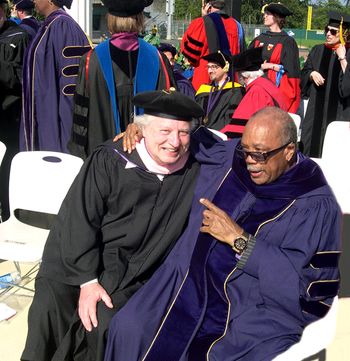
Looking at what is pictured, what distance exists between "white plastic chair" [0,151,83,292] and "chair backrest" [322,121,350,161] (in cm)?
163

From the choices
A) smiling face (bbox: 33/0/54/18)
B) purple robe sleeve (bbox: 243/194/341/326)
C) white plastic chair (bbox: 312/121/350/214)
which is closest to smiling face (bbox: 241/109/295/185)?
purple robe sleeve (bbox: 243/194/341/326)

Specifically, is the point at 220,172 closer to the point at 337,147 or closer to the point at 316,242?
the point at 316,242

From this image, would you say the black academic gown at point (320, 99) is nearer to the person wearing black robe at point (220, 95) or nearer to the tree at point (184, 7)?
the person wearing black robe at point (220, 95)

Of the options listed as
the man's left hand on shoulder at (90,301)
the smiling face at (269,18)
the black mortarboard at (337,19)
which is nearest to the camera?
the man's left hand on shoulder at (90,301)

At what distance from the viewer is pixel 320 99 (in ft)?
19.9

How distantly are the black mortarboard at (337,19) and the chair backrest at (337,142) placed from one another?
6.18ft

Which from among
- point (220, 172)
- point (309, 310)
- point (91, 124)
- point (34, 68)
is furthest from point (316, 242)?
point (34, 68)

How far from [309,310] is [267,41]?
464 centimetres

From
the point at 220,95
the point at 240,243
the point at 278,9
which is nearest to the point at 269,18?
the point at 278,9

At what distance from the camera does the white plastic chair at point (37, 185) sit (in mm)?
3785

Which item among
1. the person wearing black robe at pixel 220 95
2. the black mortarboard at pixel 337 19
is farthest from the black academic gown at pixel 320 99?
the person wearing black robe at pixel 220 95

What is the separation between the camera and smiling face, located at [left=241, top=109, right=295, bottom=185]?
8.53 ft

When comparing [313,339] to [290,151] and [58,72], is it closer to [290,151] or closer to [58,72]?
[290,151]

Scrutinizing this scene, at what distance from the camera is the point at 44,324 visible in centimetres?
287
